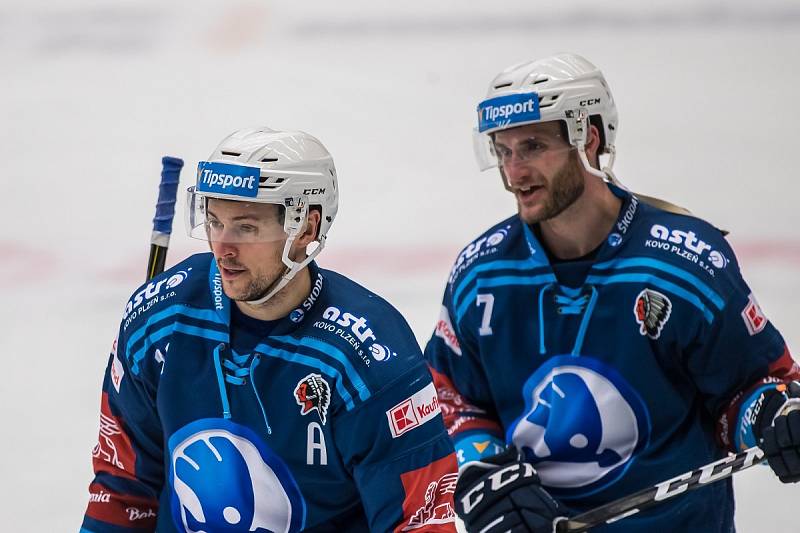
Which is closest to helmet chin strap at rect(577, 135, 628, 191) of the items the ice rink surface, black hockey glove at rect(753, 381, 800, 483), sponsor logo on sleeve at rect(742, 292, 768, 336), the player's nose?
the player's nose

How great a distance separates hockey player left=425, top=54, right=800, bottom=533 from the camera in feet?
9.32

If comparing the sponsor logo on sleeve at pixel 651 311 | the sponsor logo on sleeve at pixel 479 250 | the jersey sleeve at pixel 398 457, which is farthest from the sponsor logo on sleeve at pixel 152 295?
the sponsor logo on sleeve at pixel 651 311

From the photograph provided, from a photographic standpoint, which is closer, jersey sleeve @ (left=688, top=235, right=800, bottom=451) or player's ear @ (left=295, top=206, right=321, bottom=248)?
player's ear @ (left=295, top=206, right=321, bottom=248)

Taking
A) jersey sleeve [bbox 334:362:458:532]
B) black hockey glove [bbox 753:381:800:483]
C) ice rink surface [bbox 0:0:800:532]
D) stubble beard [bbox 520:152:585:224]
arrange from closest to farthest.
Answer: jersey sleeve [bbox 334:362:458:532]
black hockey glove [bbox 753:381:800:483]
stubble beard [bbox 520:152:585:224]
ice rink surface [bbox 0:0:800:532]

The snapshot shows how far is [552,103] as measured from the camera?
299 cm

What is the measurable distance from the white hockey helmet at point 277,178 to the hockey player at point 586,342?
23.0 inches

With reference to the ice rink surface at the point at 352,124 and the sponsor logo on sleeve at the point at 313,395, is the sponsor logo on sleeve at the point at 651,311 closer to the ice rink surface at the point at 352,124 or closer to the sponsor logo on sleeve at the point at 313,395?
the sponsor logo on sleeve at the point at 313,395

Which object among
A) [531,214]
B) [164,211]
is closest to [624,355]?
[531,214]

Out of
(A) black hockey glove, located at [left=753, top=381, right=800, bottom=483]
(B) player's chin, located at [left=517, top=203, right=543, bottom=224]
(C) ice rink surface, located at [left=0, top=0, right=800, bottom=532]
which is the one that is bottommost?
(A) black hockey glove, located at [left=753, top=381, right=800, bottom=483]

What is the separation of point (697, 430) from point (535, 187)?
0.61 m

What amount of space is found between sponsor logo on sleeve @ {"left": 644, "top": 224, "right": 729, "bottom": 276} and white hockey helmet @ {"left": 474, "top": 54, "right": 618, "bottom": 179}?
0.60 feet

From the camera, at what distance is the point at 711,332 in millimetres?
2820

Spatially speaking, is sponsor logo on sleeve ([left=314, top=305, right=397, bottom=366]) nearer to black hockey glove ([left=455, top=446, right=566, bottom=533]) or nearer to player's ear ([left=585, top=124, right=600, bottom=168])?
black hockey glove ([left=455, top=446, right=566, bottom=533])

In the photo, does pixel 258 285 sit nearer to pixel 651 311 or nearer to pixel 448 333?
pixel 448 333
